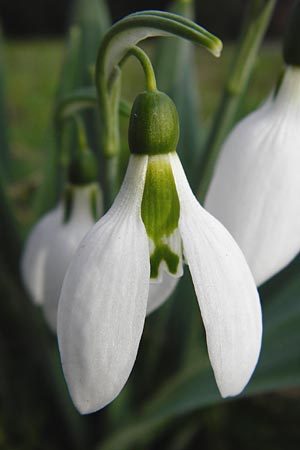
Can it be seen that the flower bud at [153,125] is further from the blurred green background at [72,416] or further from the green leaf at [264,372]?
the blurred green background at [72,416]

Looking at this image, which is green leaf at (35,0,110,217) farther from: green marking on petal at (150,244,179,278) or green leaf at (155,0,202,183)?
green marking on petal at (150,244,179,278)

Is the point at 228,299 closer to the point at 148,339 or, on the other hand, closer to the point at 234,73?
the point at 234,73

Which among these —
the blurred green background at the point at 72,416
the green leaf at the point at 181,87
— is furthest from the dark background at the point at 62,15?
the blurred green background at the point at 72,416

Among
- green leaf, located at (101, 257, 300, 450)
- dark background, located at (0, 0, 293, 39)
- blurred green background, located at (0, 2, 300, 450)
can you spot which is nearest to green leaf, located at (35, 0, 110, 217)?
blurred green background, located at (0, 2, 300, 450)

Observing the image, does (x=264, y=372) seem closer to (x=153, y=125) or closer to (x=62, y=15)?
(x=153, y=125)

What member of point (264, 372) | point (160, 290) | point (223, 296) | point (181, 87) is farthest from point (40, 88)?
point (223, 296)

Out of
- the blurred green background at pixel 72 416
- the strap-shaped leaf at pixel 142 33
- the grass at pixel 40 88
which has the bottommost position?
the grass at pixel 40 88
